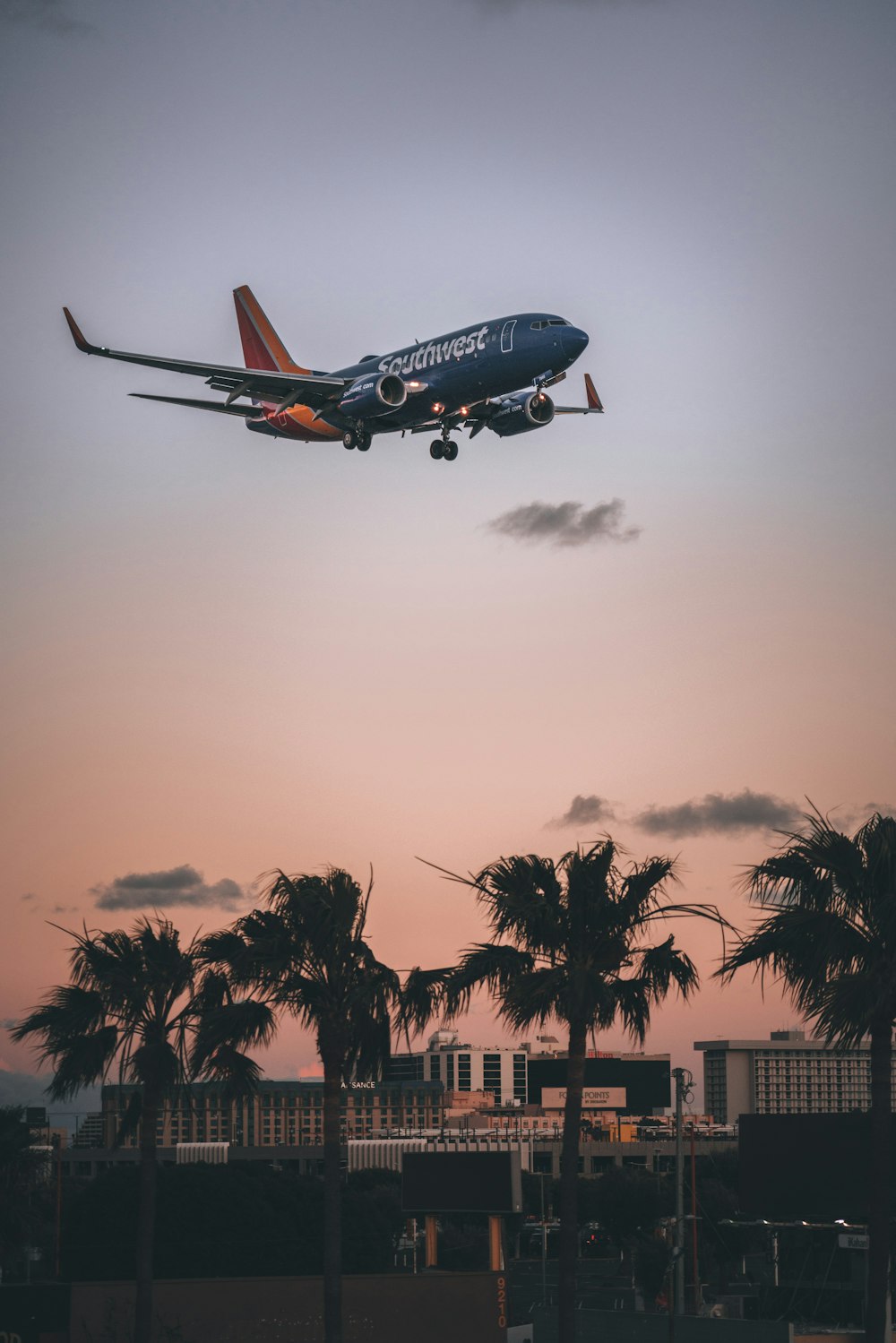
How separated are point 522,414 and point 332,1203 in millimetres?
35819

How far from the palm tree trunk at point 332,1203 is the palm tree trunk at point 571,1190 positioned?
398 cm

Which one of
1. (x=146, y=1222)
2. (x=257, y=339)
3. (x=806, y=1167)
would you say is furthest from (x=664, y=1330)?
(x=257, y=339)

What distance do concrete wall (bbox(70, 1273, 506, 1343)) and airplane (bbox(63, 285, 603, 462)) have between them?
2912 cm

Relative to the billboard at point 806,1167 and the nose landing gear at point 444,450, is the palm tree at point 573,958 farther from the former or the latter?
the nose landing gear at point 444,450

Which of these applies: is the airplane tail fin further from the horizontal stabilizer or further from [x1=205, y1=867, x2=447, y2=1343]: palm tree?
[x1=205, y1=867, x2=447, y2=1343]: palm tree

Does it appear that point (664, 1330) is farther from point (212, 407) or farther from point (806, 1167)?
point (212, 407)

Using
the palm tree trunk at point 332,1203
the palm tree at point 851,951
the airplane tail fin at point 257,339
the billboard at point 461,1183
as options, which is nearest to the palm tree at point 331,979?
the palm tree trunk at point 332,1203

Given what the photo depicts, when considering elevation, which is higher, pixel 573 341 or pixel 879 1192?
pixel 573 341

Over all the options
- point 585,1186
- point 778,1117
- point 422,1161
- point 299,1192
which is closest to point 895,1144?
point 778,1117

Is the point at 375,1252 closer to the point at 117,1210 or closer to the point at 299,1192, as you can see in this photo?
the point at 299,1192

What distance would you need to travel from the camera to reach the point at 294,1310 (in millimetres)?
37000

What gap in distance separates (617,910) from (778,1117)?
1000 cm

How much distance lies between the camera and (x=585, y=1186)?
133 meters

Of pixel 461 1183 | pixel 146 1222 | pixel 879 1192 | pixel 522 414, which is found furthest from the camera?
pixel 522 414
